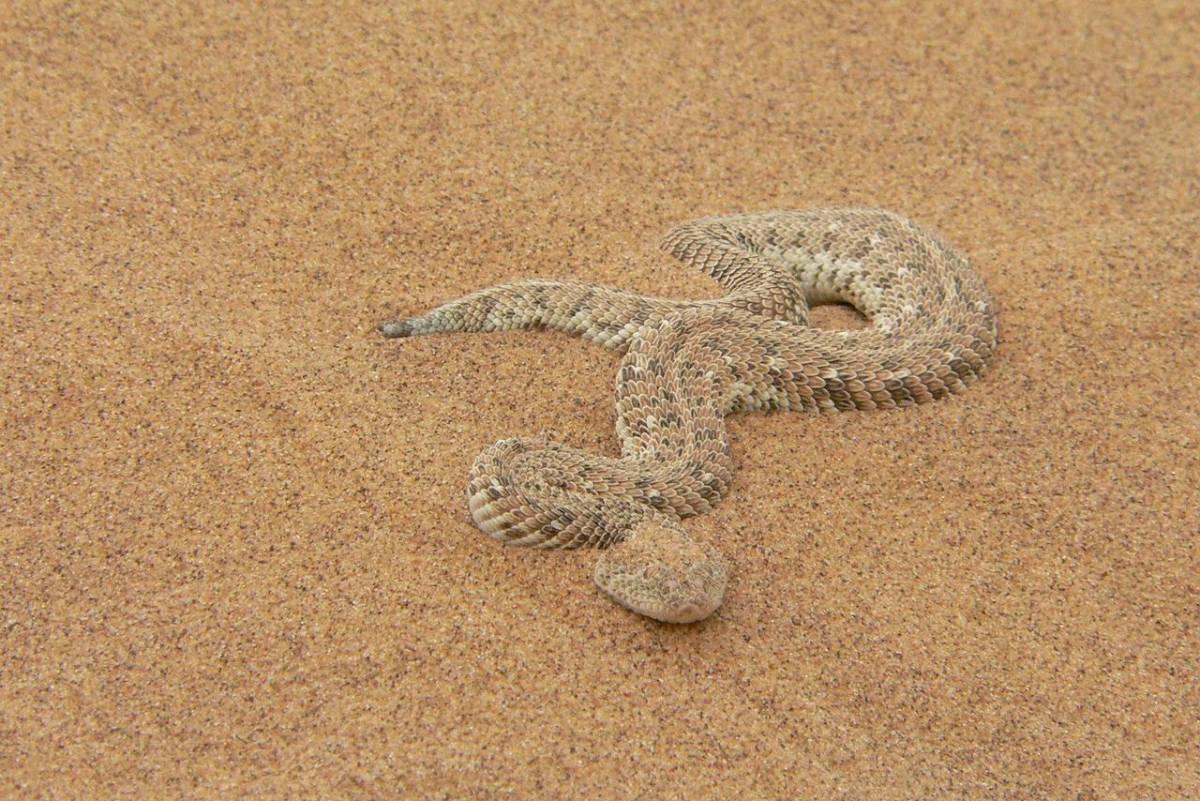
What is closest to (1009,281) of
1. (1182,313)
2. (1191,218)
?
(1182,313)

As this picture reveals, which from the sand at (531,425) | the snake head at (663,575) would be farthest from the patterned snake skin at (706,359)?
the sand at (531,425)

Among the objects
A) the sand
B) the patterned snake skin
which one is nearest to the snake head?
the patterned snake skin

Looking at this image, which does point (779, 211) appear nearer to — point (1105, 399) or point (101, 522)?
point (1105, 399)

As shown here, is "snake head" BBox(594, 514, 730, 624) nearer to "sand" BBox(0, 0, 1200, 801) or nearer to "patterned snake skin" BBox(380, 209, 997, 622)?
"patterned snake skin" BBox(380, 209, 997, 622)

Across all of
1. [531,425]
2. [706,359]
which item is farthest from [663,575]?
[706,359]

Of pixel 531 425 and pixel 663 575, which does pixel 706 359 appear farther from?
pixel 663 575

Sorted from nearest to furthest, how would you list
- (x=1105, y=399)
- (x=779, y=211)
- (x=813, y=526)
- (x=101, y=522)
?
(x=101, y=522)
(x=813, y=526)
(x=1105, y=399)
(x=779, y=211)
